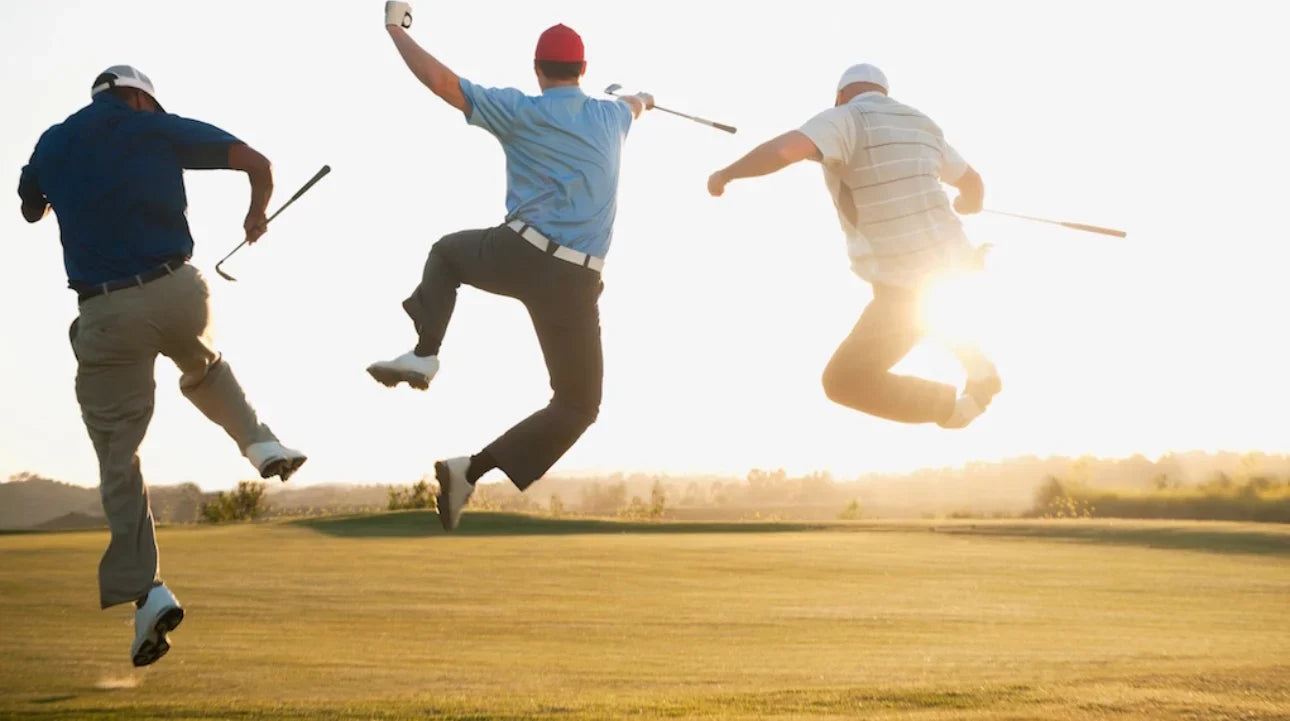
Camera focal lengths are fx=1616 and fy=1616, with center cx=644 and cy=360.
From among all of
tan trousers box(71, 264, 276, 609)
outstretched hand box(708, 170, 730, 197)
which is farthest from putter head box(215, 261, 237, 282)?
outstretched hand box(708, 170, 730, 197)

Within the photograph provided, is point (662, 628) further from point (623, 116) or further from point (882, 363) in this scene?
point (623, 116)

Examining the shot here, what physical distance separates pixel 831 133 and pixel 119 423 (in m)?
4.08

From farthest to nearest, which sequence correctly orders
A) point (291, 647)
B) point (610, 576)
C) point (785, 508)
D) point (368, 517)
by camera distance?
point (785, 508) → point (368, 517) → point (610, 576) → point (291, 647)

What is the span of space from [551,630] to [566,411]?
9.81 m

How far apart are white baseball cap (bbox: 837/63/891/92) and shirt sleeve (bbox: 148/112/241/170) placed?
3.16 metres

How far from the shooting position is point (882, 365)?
8.38 m

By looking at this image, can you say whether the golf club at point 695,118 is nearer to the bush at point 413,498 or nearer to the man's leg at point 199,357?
the man's leg at point 199,357

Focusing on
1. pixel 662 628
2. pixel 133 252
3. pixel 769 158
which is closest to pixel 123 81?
pixel 133 252

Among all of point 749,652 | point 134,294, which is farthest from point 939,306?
point 749,652

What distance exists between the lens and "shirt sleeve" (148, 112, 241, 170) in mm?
8094

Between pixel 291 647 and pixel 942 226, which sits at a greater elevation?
pixel 942 226

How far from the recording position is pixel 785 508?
57.7 m

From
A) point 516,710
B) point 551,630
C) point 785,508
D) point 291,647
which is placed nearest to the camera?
point 516,710

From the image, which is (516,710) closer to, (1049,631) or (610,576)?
(1049,631)
